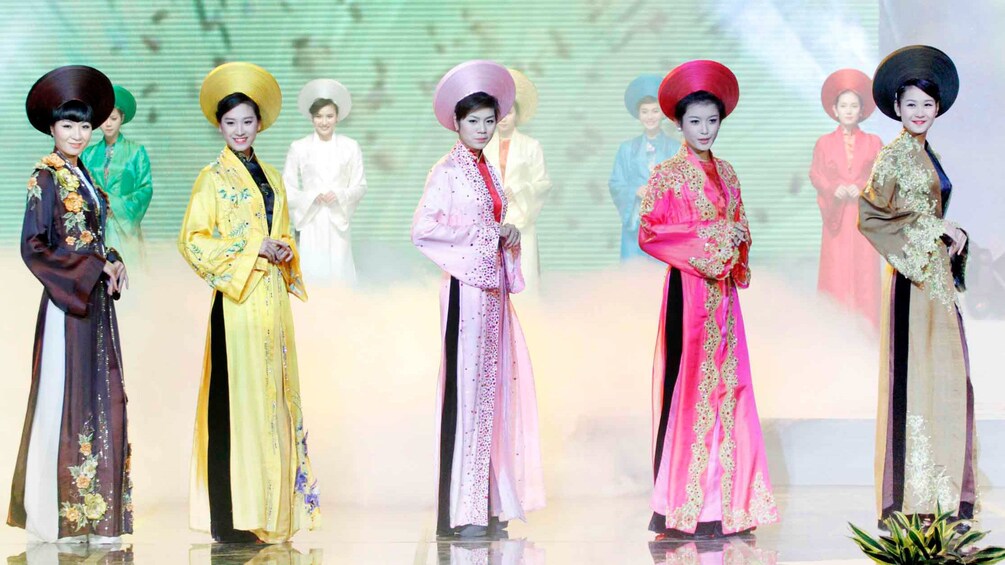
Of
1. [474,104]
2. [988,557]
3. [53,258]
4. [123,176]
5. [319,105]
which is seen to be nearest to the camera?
[988,557]

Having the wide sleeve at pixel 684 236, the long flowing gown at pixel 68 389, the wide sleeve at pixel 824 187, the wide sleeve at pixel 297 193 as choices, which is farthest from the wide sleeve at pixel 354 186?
the wide sleeve at pixel 824 187

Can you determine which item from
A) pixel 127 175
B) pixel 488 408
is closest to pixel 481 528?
pixel 488 408

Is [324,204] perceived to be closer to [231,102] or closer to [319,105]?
[319,105]

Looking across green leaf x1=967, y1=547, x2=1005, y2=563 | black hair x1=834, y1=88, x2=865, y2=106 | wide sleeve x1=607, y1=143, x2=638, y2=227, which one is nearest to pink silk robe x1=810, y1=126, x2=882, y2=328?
black hair x1=834, y1=88, x2=865, y2=106

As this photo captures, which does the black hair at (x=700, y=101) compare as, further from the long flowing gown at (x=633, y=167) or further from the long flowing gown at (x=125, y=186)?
the long flowing gown at (x=125, y=186)

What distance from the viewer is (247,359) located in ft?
15.6

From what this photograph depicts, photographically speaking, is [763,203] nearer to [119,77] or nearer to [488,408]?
[488,408]

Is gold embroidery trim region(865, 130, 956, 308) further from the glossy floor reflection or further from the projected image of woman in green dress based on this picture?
the projected image of woman in green dress

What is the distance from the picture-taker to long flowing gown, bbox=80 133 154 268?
616cm

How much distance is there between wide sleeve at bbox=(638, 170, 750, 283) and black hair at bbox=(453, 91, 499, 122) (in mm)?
592

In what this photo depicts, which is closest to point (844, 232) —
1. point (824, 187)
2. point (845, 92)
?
point (824, 187)

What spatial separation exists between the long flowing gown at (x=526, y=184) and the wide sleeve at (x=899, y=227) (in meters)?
1.79

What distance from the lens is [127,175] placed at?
6.18 meters

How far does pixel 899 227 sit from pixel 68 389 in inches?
108
